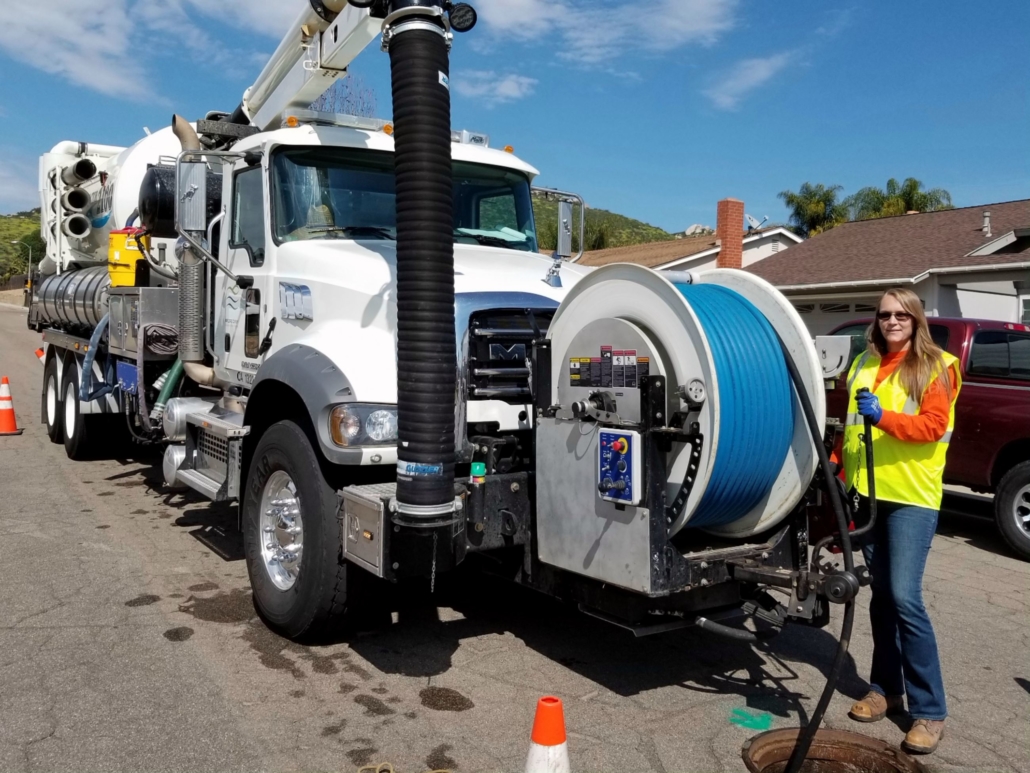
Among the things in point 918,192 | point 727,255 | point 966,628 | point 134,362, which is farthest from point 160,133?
point 918,192

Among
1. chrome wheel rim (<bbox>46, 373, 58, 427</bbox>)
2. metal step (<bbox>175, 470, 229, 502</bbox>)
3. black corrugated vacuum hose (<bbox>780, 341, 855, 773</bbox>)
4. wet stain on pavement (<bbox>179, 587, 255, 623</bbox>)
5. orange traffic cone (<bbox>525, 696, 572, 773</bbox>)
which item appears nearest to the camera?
orange traffic cone (<bbox>525, 696, 572, 773</bbox>)

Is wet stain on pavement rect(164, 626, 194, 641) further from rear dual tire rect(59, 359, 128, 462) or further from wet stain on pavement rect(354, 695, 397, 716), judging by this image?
rear dual tire rect(59, 359, 128, 462)

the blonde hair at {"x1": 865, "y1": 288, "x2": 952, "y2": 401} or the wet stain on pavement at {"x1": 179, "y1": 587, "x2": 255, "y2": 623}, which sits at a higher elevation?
the blonde hair at {"x1": 865, "y1": 288, "x2": 952, "y2": 401}

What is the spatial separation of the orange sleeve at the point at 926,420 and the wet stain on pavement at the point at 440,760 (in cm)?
225

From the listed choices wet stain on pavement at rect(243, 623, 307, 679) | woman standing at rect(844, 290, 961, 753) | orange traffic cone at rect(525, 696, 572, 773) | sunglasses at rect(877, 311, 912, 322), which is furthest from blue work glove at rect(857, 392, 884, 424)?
wet stain on pavement at rect(243, 623, 307, 679)

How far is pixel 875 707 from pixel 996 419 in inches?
168

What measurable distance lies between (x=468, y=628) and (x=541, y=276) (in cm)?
206

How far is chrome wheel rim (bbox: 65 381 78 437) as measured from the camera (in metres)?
10.4

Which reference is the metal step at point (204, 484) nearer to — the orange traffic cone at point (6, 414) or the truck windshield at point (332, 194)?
the truck windshield at point (332, 194)

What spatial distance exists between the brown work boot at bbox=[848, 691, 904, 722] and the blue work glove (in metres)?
1.32

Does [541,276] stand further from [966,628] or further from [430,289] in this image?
[966,628]

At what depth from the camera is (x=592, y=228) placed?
5253 centimetres

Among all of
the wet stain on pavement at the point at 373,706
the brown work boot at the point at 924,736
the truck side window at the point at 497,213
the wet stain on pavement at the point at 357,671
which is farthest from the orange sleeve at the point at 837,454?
the truck side window at the point at 497,213

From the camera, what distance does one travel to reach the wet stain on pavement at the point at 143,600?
559 cm
